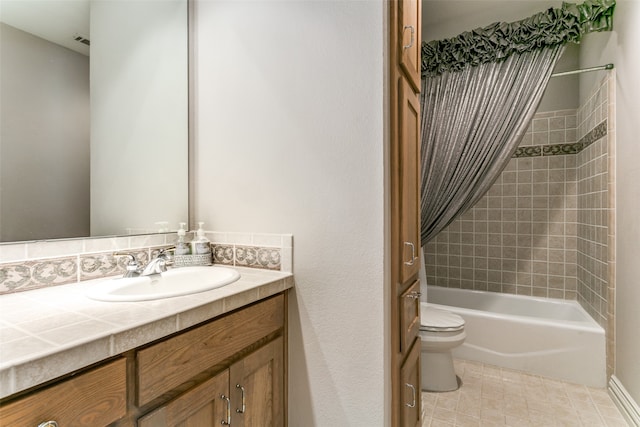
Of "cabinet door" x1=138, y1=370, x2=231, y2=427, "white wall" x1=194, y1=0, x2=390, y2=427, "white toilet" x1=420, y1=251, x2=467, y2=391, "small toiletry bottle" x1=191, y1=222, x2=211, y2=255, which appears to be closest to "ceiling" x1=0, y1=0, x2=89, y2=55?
"white wall" x1=194, y1=0, x2=390, y2=427

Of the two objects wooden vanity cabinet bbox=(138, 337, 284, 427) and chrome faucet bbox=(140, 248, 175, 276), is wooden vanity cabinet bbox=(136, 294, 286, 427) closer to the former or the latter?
wooden vanity cabinet bbox=(138, 337, 284, 427)

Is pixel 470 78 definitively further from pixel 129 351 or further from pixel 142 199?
pixel 129 351

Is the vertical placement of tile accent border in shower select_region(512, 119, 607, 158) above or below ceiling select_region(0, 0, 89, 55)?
below

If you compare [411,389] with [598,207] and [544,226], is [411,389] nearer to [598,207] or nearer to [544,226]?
[598,207]

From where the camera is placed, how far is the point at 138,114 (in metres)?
1.40

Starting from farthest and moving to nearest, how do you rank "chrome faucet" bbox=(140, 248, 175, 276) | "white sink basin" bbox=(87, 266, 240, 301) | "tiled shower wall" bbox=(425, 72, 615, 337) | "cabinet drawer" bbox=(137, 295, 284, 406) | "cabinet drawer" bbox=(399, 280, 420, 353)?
"tiled shower wall" bbox=(425, 72, 615, 337), "cabinet drawer" bbox=(399, 280, 420, 353), "chrome faucet" bbox=(140, 248, 175, 276), "white sink basin" bbox=(87, 266, 240, 301), "cabinet drawer" bbox=(137, 295, 284, 406)

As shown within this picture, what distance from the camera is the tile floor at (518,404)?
1.73m

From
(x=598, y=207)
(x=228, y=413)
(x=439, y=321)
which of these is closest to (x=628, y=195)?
(x=598, y=207)

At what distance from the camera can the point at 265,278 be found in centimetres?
119

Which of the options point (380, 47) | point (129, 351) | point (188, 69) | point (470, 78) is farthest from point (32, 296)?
point (470, 78)

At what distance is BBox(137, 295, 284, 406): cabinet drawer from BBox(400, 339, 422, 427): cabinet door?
57 cm

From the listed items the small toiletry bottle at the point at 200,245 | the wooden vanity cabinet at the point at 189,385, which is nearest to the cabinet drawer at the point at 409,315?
the wooden vanity cabinet at the point at 189,385

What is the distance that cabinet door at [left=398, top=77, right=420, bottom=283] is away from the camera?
1204mm

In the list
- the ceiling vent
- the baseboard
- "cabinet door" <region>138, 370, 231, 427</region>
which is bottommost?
the baseboard
